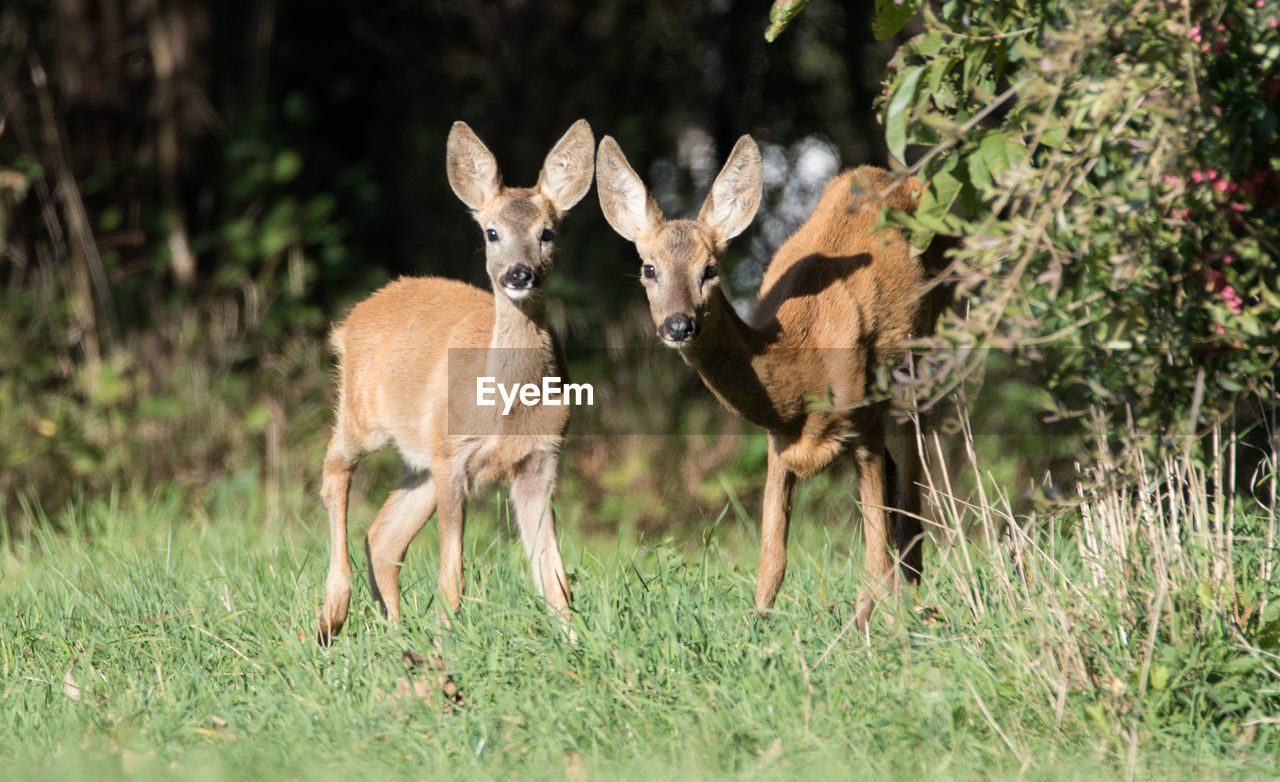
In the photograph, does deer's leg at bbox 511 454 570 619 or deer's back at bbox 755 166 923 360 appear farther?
deer's back at bbox 755 166 923 360

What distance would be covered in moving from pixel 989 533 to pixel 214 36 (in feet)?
24.4

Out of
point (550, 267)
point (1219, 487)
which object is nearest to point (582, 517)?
point (550, 267)

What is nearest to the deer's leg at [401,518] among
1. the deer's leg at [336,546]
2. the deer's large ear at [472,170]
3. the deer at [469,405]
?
the deer at [469,405]

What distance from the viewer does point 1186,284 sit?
3.53m

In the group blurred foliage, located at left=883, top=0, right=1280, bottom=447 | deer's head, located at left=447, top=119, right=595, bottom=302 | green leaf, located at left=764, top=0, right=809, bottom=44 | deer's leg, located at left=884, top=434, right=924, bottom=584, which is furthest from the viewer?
deer's leg, located at left=884, top=434, right=924, bottom=584

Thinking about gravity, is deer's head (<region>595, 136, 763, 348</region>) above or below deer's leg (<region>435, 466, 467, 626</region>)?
above

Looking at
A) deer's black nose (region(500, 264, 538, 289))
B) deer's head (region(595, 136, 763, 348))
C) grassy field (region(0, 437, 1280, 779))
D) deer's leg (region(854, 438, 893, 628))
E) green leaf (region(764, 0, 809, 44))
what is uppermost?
green leaf (region(764, 0, 809, 44))

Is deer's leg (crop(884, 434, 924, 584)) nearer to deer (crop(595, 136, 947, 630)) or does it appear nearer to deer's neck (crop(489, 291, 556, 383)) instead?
deer (crop(595, 136, 947, 630))

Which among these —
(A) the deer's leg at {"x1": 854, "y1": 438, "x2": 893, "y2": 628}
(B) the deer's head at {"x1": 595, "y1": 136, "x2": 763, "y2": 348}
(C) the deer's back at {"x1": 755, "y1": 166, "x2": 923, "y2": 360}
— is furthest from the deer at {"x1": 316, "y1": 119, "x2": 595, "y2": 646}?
(A) the deer's leg at {"x1": 854, "y1": 438, "x2": 893, "y2": 628}

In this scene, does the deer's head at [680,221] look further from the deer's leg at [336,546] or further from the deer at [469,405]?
the deer's leg at [336,546]

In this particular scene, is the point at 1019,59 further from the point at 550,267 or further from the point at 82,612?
the point at 82,612

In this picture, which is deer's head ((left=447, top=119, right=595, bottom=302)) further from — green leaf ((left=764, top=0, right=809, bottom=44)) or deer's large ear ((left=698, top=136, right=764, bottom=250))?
green leaf ((left=764, top=0, right=809, bottom=44))

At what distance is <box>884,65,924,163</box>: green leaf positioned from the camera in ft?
10.7

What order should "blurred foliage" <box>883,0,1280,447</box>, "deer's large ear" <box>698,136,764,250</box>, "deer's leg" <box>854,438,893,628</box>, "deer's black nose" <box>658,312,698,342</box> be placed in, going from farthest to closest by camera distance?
"deer's large ear" <box>698,136,764,250</box> < "deer's black nose" <box>658,312,698,342</box> < "deer's leg" <box>854,438,893,628</box> < "blurred foliage" <box>883,0,1280,447</box>
